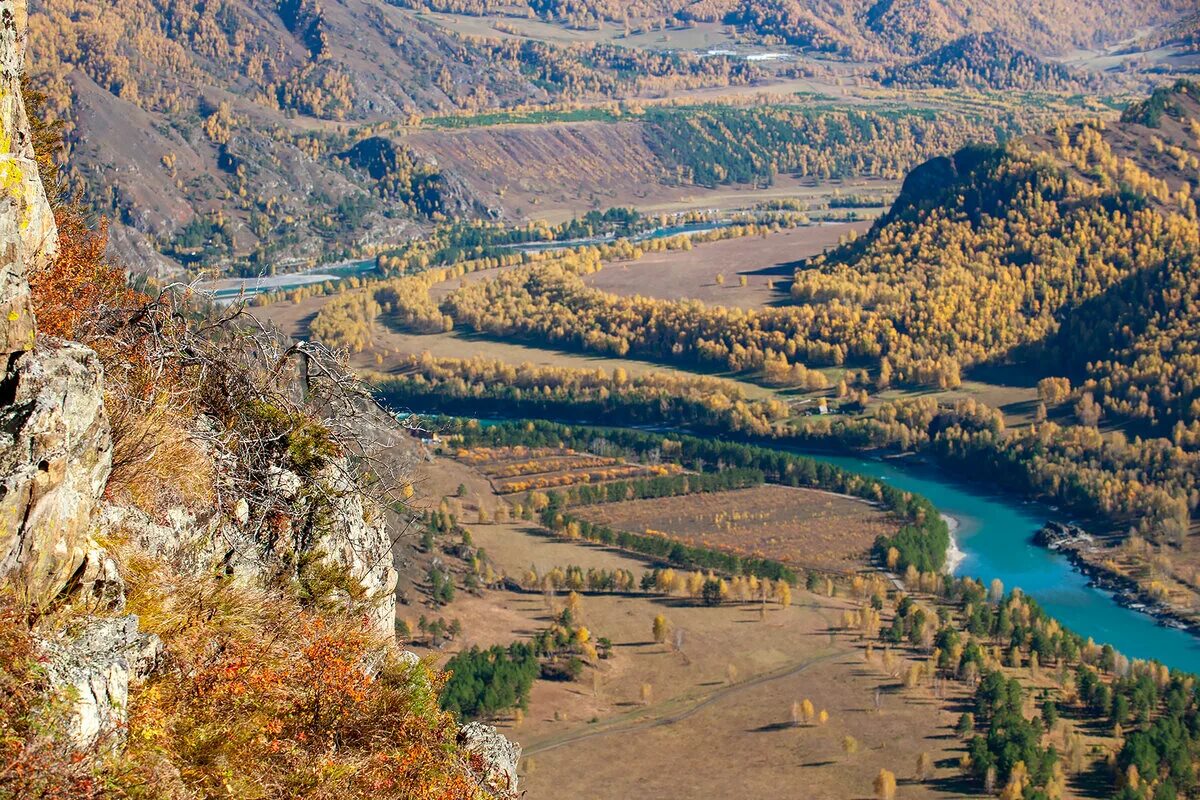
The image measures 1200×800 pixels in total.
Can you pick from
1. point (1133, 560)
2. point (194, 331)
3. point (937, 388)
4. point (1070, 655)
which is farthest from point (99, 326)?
point (937, 388)

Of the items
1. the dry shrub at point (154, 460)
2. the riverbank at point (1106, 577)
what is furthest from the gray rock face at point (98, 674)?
the riverbank at point (1106, 577)

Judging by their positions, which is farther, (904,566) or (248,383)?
(904,566)

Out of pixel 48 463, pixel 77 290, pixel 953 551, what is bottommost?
pixel 953 551

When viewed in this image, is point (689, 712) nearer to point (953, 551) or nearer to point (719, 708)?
point (719, 708)

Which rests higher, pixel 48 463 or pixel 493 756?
pixel 48 463

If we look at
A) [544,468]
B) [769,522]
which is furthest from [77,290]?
[544,468]

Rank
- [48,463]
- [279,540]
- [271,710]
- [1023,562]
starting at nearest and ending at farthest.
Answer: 1. [48,463]
2. [271,710]
3. [279,540]
4. [1023,562]

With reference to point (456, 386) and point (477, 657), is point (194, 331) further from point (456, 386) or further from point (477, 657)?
point (456, 386)
